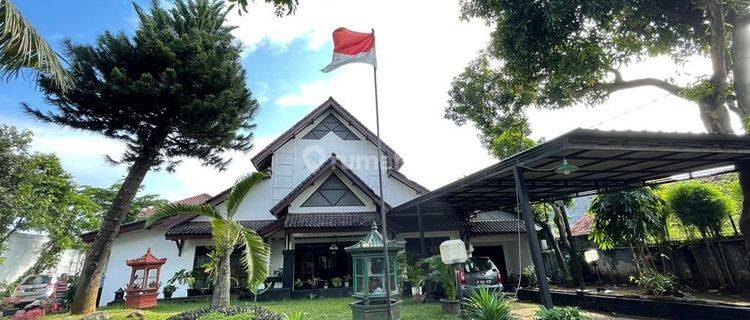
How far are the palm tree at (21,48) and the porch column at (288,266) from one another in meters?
8.62

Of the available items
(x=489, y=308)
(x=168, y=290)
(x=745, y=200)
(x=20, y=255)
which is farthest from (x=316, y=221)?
(x=20, y=255)

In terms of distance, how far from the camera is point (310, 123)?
653 inches

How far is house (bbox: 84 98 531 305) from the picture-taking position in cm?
1256

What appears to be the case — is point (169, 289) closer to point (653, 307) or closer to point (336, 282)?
point (336, 282)

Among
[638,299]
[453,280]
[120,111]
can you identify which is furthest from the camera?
[120,111]

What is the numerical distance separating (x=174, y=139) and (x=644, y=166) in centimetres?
1376

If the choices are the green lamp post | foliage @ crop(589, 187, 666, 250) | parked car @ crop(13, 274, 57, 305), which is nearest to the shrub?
the green lamp post

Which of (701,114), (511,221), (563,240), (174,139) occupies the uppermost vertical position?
(174,139)

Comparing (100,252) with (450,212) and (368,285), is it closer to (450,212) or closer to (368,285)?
(368,285)

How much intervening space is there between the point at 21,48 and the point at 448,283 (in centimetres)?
920

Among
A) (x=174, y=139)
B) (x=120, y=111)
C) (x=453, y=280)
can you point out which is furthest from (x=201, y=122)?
(x=453, y=280)

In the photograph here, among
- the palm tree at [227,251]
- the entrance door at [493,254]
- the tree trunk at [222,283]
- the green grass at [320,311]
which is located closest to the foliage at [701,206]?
the entrance door at [493,254]

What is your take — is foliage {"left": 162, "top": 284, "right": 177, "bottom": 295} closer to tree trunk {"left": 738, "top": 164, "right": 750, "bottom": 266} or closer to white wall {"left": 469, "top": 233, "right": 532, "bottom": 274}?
white wall {"left": 469, "top": 233, "right": 532, "bottom": 274}

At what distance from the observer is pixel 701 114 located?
307 inches
